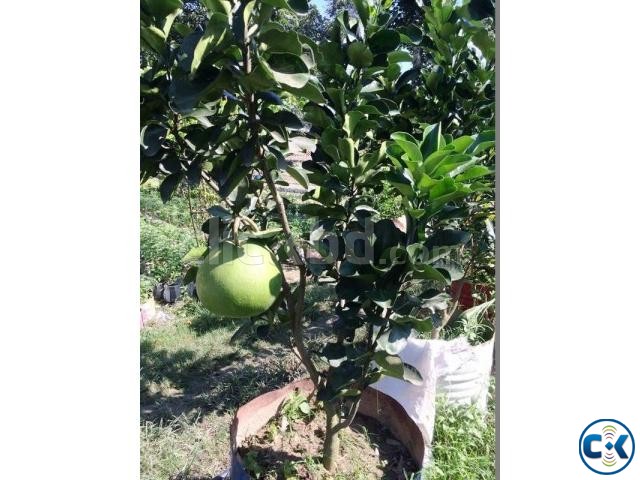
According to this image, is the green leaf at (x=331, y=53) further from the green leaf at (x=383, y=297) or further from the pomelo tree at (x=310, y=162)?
the green leaf at (x=383, y=297)

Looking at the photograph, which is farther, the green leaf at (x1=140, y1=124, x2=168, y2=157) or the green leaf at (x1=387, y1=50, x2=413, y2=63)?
the green leaf at (x1=387, y1=50, x2=413, y2=63)

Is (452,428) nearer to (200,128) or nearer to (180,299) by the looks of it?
(200,128)

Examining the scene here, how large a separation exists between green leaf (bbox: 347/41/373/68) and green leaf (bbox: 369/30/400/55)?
50 mm

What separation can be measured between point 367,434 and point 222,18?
128cm

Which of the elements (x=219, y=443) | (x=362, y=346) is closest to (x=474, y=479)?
(x=362, y=346)

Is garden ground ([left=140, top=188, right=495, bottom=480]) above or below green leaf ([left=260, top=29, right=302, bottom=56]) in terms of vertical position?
below

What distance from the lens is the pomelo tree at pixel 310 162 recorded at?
721 mm

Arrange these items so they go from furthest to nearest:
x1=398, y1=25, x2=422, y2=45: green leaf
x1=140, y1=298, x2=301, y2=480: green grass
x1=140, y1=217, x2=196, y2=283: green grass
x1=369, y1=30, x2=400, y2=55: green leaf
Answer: x1=140, y1=217, x2=196, y2=283: green grass, x1=140, y1=298, x2=301, y2=480: green grass, x1=398, y1=25, x2=422, y2=45: green leaf, x1=369, y1=30, x2=400, y2=55: green leaf

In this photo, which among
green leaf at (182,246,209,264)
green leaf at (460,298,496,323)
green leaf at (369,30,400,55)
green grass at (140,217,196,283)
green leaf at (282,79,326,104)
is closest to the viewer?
green leaf at (282,79,326,104)

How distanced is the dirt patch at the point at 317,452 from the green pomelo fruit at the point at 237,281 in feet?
2.14

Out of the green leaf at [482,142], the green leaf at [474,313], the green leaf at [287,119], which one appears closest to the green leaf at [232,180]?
the green leaf at [287,119]

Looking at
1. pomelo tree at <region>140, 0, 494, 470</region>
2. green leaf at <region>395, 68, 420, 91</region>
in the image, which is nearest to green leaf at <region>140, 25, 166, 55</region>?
pomelo tree at <region>140, 0, 494, 470</region>

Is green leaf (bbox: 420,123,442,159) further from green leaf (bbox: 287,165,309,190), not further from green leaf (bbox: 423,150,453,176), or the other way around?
green leaf (bbox: 287,165,309,190)

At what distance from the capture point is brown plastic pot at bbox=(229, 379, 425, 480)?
1.33 metres
